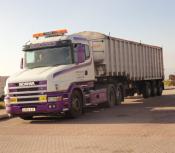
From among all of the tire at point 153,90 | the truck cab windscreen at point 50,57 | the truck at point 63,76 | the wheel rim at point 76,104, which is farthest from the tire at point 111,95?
the tire at point 153,90

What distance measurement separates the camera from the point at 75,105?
16875 millimetres

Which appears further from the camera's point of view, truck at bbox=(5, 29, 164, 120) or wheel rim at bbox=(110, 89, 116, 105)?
wheel rim at bbox=(110, 89, 116, 105)

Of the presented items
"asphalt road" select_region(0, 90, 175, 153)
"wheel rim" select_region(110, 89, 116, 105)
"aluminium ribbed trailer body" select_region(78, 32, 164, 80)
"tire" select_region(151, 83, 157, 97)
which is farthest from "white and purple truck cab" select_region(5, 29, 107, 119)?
"tire" select_region(151, 83, 157, 97)

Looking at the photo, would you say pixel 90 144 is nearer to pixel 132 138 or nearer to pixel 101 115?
pixel 132 138

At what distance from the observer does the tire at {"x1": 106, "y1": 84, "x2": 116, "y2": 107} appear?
2147cm

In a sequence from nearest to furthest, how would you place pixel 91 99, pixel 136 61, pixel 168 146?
pixel 168 146, pixel 91 99, pixel 136 61

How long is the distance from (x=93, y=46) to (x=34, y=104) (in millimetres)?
5931

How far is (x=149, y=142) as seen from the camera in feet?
34.7

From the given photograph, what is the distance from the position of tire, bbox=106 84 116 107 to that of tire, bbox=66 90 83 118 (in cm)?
411

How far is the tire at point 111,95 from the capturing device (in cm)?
2147

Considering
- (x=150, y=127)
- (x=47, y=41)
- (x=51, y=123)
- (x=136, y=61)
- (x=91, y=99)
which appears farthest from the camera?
(x=136, y=61)

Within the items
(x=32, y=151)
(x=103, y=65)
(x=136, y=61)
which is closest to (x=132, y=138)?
(x=32, y=151)

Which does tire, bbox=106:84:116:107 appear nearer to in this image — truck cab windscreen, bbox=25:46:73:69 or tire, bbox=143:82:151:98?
truck cab windscreen, bbox=25:46:73:69

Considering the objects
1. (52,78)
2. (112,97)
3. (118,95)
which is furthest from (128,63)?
(52,78)
